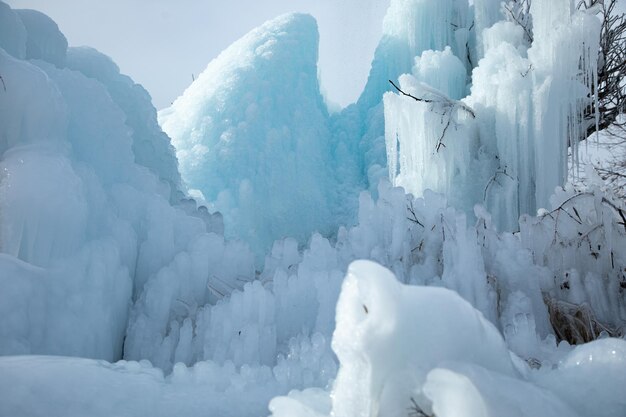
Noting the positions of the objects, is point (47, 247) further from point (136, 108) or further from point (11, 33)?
point (136, 108)

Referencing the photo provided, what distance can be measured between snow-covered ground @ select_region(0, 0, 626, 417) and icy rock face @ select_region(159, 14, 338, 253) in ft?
0.10

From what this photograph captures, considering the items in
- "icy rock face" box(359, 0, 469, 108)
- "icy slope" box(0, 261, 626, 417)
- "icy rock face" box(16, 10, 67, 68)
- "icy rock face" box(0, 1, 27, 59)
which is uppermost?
"icy rock face" box(359, 0, 469, 108)

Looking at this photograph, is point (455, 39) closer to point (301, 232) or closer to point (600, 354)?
point (301, 232)

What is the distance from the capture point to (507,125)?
21.8 ft

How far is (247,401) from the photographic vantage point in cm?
202

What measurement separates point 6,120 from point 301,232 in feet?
14.2

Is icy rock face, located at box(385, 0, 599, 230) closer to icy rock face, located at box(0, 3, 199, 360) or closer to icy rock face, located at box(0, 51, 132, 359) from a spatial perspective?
icy rock face, located at box(0, 3, 199, 360)

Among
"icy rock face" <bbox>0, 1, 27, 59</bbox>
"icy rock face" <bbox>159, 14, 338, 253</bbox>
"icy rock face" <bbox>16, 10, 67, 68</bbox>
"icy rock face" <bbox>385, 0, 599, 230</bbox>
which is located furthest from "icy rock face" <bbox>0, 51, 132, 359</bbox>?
"icy rock face" <bbox>385, 0, 599, 230</bbox>

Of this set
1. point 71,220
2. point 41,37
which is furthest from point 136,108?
point 71,220

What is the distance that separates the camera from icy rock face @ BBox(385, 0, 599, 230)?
638cm

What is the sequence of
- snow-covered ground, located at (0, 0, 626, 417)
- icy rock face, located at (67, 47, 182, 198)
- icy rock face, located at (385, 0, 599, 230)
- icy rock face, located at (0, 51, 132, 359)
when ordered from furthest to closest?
icy rock face, located at (385, 0, 599, 230)
icy rock face, located at (67, 47, 182, 198)
icy rock face, located at (0, 51, 132, 359)
snow-covered ground, located at (0, 0, 626, 417)

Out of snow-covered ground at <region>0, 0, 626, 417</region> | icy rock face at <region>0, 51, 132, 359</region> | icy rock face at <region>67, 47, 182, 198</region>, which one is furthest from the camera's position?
icy rock face at <region>67, 47, 182, 198</region>

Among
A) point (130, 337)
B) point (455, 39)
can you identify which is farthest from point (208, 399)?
point (455, 39)

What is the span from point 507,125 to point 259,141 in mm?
3187
